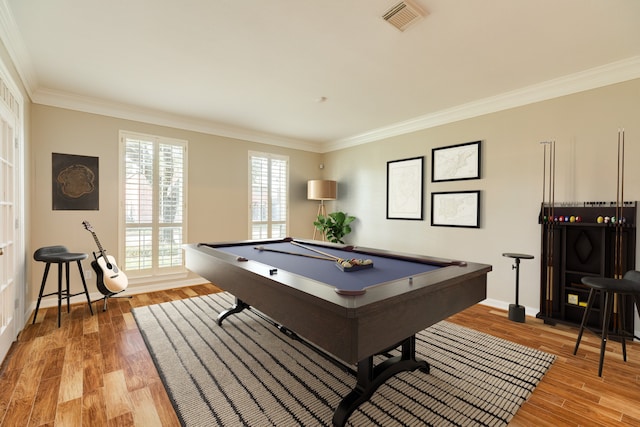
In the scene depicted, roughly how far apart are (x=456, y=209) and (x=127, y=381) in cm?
387

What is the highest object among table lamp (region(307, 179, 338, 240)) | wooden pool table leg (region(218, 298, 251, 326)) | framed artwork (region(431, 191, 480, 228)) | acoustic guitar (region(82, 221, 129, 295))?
table lamp (region(307, 179, 338, 240))

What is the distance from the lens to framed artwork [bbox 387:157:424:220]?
4.36 metres

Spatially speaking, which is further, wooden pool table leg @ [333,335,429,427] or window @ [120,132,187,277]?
window @ [120,132,187,277]

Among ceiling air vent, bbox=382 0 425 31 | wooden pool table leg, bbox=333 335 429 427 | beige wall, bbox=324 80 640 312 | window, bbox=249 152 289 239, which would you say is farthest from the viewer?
window, bbox=249 152 289 239

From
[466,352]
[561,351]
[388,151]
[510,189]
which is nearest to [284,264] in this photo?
[466,352]

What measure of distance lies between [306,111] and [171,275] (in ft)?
10.2

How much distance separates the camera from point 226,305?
11.7 feet

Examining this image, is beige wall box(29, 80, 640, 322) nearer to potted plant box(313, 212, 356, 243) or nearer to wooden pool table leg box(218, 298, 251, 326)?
potted plant box(313, 212, 356, 243)

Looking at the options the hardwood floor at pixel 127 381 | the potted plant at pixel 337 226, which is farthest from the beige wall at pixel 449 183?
the hardwood floor at pixel 127 381

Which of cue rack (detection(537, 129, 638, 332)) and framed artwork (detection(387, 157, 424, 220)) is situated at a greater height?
framed artwork (detection(387, 157, 424, 220))

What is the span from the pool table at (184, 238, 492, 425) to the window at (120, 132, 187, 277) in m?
2.21

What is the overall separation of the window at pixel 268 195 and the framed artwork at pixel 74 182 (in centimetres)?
217

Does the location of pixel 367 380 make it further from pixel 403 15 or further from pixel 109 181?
pixel 109 181

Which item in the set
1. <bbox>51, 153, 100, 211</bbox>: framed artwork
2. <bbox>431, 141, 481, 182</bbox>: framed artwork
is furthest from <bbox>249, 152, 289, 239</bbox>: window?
<bbox>431, 141, 481, 182</bbox>: framed artwork
